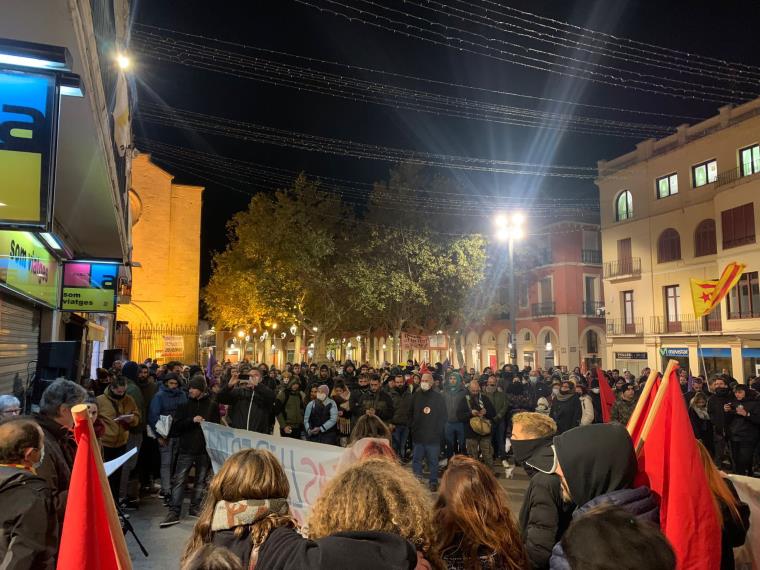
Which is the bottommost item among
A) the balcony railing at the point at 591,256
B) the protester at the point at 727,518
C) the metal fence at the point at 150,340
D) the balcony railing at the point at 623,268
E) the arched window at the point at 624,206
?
the protester at the point at 727,518

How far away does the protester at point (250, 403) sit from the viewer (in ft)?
31.5

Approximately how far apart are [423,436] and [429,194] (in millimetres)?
23046

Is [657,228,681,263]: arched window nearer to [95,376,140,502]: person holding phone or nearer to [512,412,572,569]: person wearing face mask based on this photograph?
[95,376,140,502]: person holding phone

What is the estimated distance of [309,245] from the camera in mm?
34000

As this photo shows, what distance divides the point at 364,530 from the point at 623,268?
37.8m

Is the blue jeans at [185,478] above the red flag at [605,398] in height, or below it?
below

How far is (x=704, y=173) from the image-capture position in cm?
3128

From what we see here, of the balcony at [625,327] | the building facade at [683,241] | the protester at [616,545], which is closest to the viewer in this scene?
the protester at [616,545]

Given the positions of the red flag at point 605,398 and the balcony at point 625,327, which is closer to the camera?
the red flag at point 605,398

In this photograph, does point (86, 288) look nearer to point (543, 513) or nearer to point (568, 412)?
point (568, 412)

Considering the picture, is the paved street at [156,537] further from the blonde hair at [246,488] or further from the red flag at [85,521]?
the blonde hair at [246,488]

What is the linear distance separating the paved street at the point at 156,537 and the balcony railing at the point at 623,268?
29716mm

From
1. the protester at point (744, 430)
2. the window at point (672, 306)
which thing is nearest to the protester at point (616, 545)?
the protester at point (744, 430)

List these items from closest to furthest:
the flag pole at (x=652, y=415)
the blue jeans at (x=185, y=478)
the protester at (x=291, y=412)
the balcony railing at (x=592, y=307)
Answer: the flag pole at (x=652, y=415) < the blue jeans at (x=185, y=478) < the protester at (x=291, y=412) < the balcony railing at (x=592, y=307)
